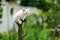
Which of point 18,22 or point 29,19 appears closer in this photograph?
point 18,22

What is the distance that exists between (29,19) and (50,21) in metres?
1.55

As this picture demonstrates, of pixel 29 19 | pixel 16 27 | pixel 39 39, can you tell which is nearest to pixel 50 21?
pixel 29 19

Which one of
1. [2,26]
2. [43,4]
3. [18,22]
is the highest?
[18,22]

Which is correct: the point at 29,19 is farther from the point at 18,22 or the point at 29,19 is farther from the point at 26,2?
the point at 18,22

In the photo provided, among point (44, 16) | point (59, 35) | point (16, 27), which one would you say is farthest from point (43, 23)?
point (16, 27)

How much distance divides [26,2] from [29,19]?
5.08ft

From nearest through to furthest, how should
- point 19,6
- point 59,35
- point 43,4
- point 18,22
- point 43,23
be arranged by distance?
1. point 18,22
2. point 59,35
3. point 43,23
4. point 43,4
5. point 19,6

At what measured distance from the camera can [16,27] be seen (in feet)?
8.67

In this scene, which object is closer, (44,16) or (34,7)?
(44,16)

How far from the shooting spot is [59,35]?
5.31 m

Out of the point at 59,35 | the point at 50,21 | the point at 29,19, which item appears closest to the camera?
the point at 59,35

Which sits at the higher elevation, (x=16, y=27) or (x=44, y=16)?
(x=16, y=27)

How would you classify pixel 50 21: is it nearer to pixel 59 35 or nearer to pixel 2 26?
pixel 59 35

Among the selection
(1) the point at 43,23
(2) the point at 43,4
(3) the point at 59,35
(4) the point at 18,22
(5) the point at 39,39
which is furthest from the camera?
(2) the point at 43,4
